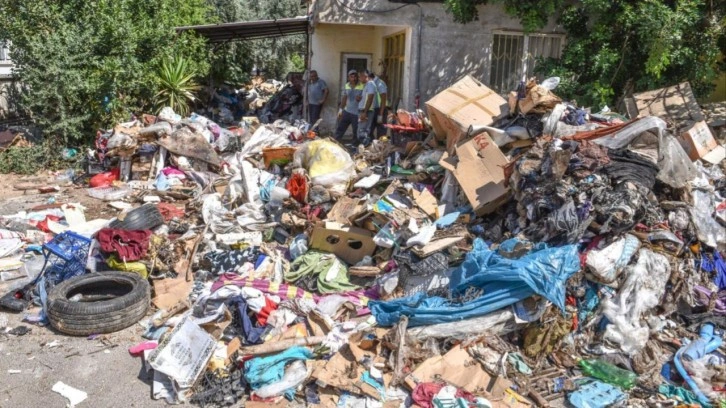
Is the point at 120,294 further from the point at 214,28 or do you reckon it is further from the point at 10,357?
the point at 214,28

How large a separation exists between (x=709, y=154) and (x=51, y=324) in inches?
273

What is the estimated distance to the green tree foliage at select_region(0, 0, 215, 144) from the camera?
10289mm

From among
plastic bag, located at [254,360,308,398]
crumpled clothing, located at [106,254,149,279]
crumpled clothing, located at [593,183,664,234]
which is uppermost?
crumpled clothing, located at [593,183,664,234]

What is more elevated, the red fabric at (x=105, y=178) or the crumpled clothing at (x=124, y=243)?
the crumpled clothing at (x=124, y=243)

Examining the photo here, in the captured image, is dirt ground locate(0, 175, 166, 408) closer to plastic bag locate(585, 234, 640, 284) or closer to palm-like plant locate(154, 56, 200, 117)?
plastic bag locate(585, 234, 640, 284)

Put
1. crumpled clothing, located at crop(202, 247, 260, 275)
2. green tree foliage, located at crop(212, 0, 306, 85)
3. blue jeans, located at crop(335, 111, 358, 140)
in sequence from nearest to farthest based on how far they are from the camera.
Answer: crumpled clothing, located at crop(202, 247, 260, 275) → blue jeans, located at crop(335, 111, 358, 140) → green tree foliage, located at crop(212, 0, 306, 85)

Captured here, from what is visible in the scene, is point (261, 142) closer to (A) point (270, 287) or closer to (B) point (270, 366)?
(A) point (270, 287)

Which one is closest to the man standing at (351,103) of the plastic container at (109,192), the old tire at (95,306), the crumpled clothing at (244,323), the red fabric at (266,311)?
the plastic container at (109,192)

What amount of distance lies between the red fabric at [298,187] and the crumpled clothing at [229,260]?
1.05m

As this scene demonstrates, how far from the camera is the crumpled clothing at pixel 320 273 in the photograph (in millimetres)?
5496

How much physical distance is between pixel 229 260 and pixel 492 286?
281 cm

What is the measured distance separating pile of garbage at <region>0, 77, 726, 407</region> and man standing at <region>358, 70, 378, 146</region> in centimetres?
277

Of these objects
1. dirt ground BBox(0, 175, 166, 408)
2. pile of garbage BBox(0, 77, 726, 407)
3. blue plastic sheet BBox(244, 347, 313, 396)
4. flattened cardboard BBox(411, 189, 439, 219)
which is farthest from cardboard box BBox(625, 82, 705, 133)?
dirt ground BBox(0, 175, 166, 408)

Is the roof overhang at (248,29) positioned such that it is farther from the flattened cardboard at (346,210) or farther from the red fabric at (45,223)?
the flattened cardboard at (346,210)
